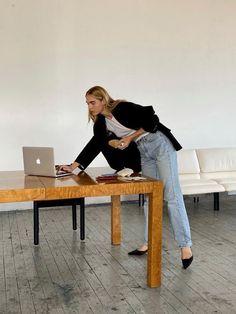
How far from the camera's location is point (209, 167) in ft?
17.4

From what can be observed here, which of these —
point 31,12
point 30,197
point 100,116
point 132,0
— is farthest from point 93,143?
point 132,0

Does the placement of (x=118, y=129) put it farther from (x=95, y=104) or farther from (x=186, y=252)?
(x=186, y=252)

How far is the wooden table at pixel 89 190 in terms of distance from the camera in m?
2.28

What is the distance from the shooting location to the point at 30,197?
228 centimetres

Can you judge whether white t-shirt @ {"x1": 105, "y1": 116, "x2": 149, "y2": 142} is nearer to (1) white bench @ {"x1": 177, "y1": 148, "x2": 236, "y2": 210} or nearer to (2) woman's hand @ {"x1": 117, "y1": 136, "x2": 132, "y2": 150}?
(2) woman's hand @ {"x1": 117, "y1": 136, "x2": 132, "y2": 150}

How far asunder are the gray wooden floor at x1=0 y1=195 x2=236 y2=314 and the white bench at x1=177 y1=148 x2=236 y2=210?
641 mm

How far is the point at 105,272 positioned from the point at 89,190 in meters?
0.84

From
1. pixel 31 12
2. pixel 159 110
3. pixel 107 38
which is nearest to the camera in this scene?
pixel 31 12

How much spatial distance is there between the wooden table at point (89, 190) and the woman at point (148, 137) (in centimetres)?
28

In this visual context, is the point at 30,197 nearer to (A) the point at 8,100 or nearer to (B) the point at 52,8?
(A) the point at 8,100

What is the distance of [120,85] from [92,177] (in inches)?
107

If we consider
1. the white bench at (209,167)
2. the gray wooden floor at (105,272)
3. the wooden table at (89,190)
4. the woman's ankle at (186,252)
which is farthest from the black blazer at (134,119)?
the white bench at (209,167)

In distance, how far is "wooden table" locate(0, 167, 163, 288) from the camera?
2.28m

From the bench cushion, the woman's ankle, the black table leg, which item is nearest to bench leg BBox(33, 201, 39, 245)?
the black table leg
